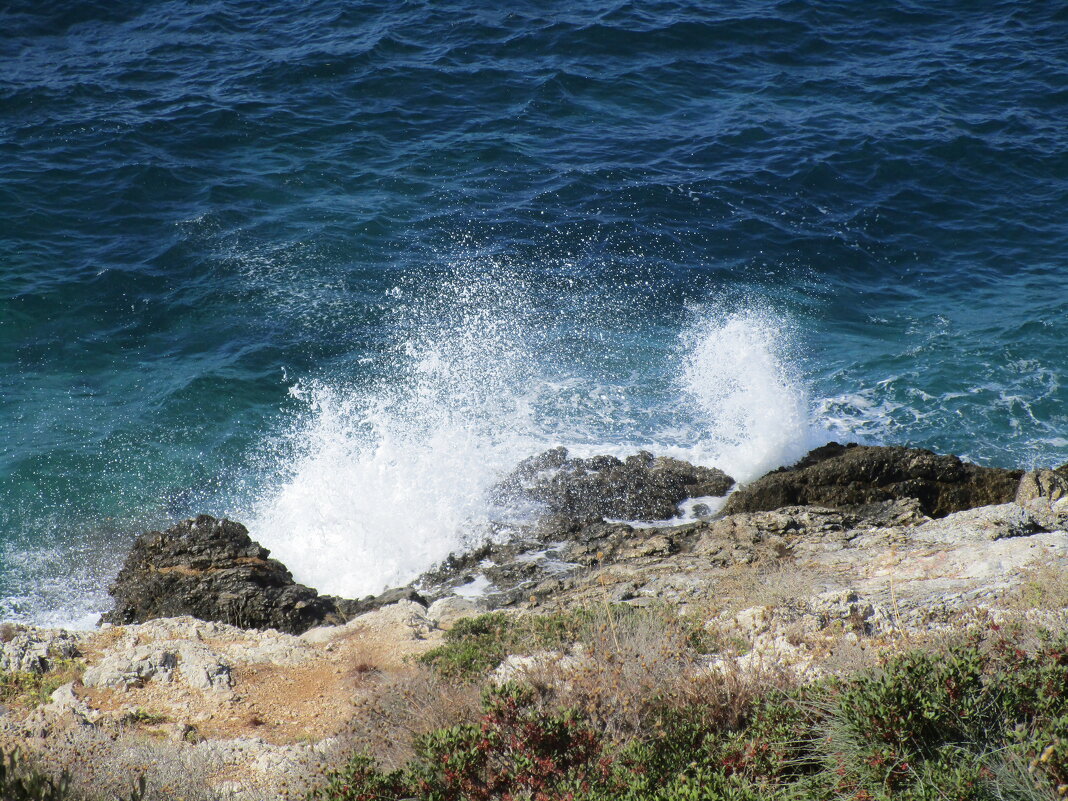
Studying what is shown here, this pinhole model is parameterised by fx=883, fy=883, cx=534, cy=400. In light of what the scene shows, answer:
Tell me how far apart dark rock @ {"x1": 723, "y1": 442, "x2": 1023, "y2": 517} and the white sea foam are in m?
1.94

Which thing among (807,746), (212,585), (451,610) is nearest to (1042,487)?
(807,746)

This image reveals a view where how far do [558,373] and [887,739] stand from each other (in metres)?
11.3

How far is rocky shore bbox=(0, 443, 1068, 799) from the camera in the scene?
6516mm

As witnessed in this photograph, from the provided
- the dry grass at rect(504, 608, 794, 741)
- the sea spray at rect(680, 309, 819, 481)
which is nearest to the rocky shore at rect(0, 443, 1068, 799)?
the dry grass at rect(504, 608, 794, 741)

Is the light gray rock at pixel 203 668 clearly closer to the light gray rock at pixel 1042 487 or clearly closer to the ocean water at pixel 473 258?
the ocean water at pixel 473 258

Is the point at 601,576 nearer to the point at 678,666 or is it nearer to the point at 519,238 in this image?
the point at 678,666

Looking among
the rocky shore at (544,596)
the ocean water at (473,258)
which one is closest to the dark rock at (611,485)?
the rocky shore at (544,596)

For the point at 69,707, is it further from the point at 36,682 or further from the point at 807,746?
the point at 807,746

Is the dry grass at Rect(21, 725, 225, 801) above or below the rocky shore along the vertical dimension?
above

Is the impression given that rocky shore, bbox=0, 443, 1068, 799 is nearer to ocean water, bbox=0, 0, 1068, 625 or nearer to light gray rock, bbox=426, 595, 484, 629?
light gray rock, bbox=426, 595, 484, 629

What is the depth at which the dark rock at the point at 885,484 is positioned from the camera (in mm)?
11078

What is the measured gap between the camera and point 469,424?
1470cm

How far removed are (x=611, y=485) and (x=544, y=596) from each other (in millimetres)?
3446

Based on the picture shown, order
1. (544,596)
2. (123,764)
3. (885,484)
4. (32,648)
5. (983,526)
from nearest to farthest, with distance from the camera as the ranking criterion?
(123,764) < (32,648) < (983,526) < (544,596) < (885,484)
